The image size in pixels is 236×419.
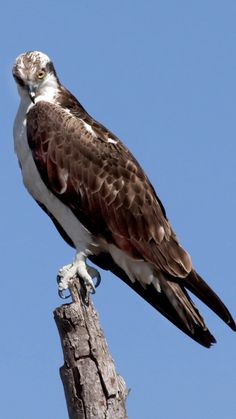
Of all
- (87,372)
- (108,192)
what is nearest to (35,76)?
(108,192)

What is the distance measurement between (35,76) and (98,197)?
143cm

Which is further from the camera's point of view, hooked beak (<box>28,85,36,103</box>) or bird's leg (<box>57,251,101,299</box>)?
hooked beak (<box>28,85,36,103</box>)

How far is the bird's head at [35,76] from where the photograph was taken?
10703mm

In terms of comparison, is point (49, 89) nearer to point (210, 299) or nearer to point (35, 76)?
point (35, 76)

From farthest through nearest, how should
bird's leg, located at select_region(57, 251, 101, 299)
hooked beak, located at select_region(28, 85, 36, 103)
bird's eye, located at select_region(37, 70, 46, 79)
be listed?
bird's eye, located at select_region(37, 70, 46, 79)
hooked beak, located at select_region(28, 85, 36, 103)
bird's leg, located at select_region(57, 251, 101, 299)

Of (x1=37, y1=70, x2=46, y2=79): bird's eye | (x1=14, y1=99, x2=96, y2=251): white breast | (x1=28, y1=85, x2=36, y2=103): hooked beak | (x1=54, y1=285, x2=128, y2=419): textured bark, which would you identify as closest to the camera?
(x1=54, y1=285, x2=128, y2=419): textured bark

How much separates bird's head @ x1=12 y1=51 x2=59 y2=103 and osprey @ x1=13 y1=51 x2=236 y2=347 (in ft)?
0.04

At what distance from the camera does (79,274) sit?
964 cm

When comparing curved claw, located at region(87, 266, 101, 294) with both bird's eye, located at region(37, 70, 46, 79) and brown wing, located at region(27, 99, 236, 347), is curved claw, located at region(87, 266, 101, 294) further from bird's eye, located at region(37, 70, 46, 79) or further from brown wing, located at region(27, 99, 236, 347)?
bird's eye, located at region(37, 70, 46, 79)

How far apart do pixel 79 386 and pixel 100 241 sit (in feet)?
9.15

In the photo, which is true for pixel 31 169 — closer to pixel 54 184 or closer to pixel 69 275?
pixel 54 184

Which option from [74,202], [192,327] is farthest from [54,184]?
[192,327]

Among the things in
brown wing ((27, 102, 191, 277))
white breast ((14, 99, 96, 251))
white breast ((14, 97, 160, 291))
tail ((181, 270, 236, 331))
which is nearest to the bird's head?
brown wing ((27, 102, 191, 277))

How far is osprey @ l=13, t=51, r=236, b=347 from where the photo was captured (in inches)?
406
